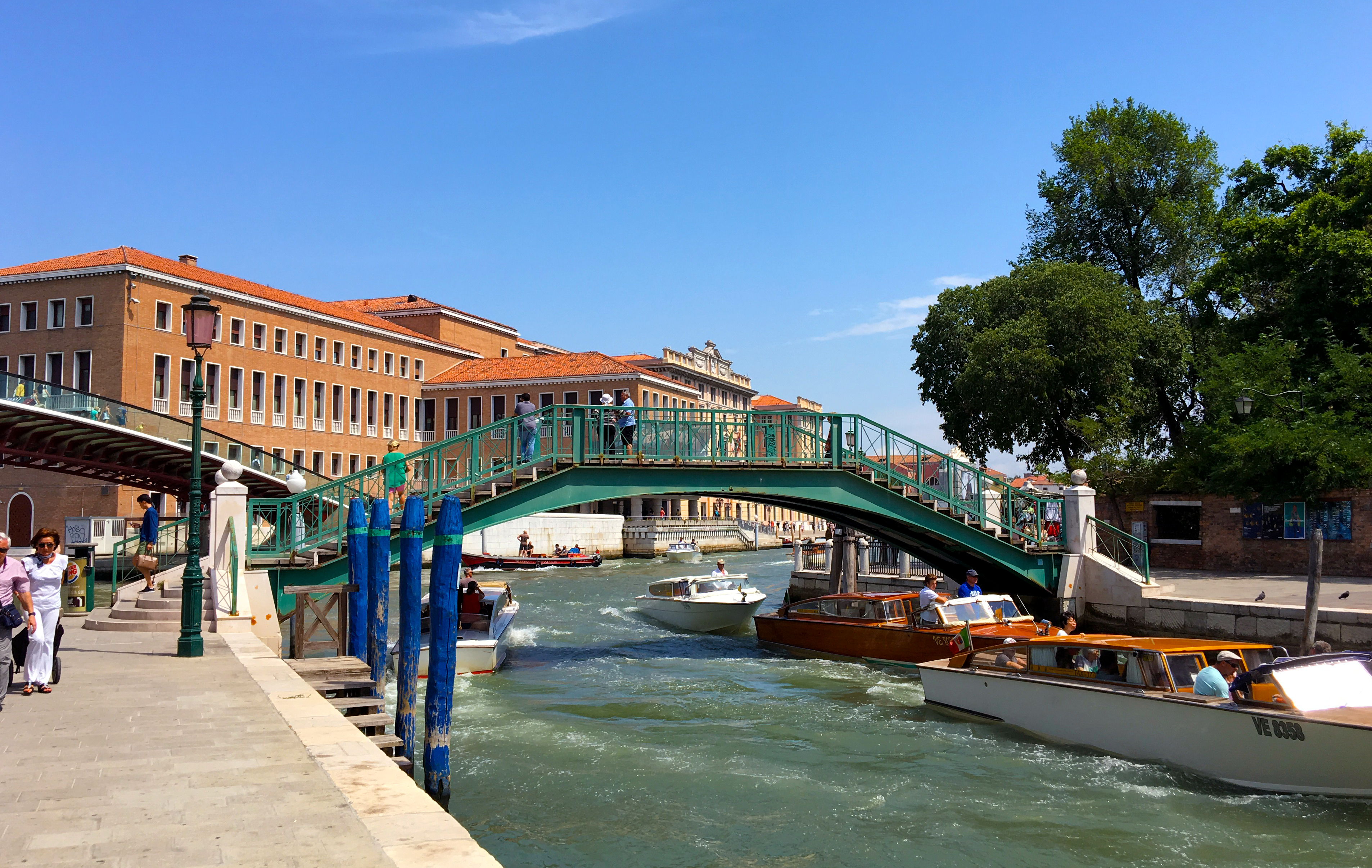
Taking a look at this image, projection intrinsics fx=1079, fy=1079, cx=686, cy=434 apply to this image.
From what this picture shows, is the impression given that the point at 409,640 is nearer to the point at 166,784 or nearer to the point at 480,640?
the point at 166,784

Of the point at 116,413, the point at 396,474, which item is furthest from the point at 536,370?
the point at 396,474

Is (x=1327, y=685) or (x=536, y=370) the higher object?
(x=536, y=370)

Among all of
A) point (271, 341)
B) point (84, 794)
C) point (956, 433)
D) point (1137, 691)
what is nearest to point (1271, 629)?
point (1137, 691)

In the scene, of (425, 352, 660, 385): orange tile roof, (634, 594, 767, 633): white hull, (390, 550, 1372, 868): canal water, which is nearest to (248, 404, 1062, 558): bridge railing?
(390, 550, 1372, 868): canal water

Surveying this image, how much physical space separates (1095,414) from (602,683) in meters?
21.0

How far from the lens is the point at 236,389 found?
172 feet

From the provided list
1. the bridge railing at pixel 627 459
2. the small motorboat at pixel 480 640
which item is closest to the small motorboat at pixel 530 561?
the small motorboat at pixel 480 640

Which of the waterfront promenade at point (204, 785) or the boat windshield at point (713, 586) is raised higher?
the waterfront promenade at point (204, 785)

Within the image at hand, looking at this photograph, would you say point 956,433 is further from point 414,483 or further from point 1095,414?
point 414,483

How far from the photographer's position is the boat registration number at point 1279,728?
411 inches

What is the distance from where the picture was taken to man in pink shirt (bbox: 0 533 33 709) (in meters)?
8.90

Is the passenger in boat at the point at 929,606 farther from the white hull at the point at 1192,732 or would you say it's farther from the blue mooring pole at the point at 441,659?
the blue mooring pole at the point at 441,659

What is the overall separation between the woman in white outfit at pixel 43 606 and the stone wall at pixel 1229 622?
16.0 metres

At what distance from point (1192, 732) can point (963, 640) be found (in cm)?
569
